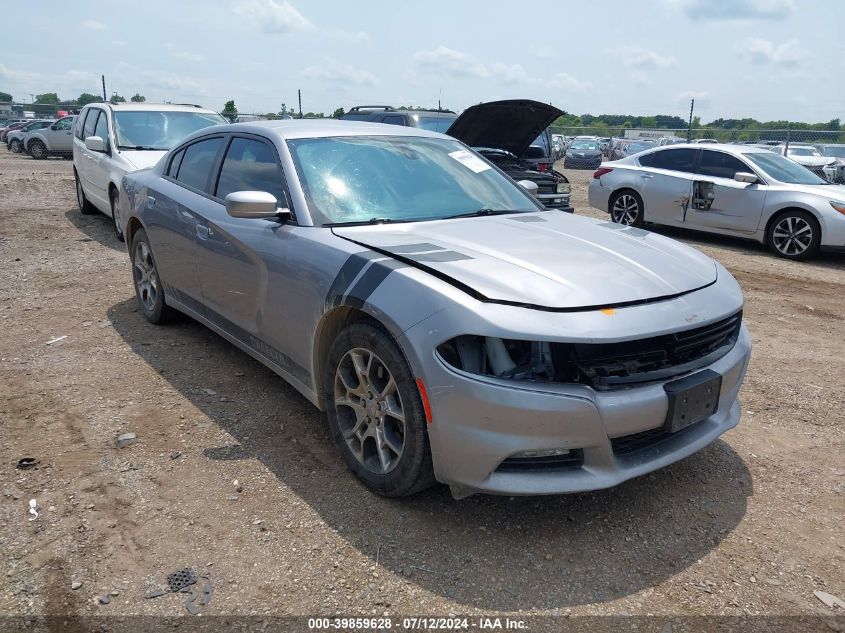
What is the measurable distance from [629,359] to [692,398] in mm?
332

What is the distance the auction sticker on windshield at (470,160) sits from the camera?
13.7 ft

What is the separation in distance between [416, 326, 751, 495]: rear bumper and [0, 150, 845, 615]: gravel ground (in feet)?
1.11

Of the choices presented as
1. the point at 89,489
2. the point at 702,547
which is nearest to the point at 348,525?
the point at 89,489

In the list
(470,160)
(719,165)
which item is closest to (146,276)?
(470,160)

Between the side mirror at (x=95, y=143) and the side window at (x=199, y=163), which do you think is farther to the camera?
the side mirror at (x=95, y=143)

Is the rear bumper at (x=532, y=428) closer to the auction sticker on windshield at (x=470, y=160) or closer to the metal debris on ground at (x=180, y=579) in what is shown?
the metal debris on ground at (x=180, y=579)

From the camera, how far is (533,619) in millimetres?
2299

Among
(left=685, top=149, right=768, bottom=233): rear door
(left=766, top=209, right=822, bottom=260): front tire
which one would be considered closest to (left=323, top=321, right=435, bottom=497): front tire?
(left=766, top=209, right=822, bottom=260): front tire

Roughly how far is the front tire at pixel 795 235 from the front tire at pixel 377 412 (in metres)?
7.91

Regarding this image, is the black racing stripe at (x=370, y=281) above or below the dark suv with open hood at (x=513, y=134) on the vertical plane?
below

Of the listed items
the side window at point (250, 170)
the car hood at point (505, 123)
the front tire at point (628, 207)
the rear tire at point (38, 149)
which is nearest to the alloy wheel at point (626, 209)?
the front tire at point (628, 207)

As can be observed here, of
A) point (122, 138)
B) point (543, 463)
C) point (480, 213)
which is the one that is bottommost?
point (543, 463)

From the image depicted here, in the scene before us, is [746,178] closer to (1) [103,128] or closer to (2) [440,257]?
(2) [440,257]

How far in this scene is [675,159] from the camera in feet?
34.0
